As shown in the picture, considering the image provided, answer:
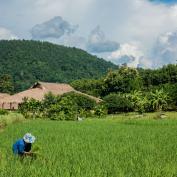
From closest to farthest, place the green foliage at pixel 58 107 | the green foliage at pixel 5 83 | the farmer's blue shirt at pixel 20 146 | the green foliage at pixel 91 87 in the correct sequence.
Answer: the farmer's blue shirt at pixel 20 146 < the green foliage at pixel 58 107 < the green foliage at pixel 91 87 < the green foliage at pixel 5 83

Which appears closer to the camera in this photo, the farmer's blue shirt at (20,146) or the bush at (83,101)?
the farmer's blue shirt at (20,146)

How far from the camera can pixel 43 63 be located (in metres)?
124

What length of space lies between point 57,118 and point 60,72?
81412mm

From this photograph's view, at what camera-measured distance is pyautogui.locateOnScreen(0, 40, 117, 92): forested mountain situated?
114m

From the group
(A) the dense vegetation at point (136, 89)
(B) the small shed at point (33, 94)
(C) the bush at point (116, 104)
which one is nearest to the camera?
(C) the bush at point (116, 104)

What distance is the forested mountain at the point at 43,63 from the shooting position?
373ft

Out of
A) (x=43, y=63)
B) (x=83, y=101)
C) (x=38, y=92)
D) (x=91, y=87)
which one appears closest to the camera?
(x=83, y=101)

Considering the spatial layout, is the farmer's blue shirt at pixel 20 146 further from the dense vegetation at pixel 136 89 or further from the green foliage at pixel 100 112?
the dense vegetation at pixel 136 89

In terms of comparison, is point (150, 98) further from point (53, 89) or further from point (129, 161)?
point (129, 161)

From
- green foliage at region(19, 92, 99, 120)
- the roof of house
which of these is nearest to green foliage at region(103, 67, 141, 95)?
the roof of house

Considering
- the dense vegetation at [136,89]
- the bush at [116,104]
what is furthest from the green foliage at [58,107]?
the dense vegetation at [136,89]

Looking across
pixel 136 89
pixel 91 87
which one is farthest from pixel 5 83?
pixel 136 89

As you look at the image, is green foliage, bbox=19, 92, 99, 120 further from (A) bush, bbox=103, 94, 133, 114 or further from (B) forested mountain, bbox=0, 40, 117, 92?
(B) forested mountain, bbox=0, 40, 117, 92

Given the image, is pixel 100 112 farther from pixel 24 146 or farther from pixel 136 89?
pixel 24 146
